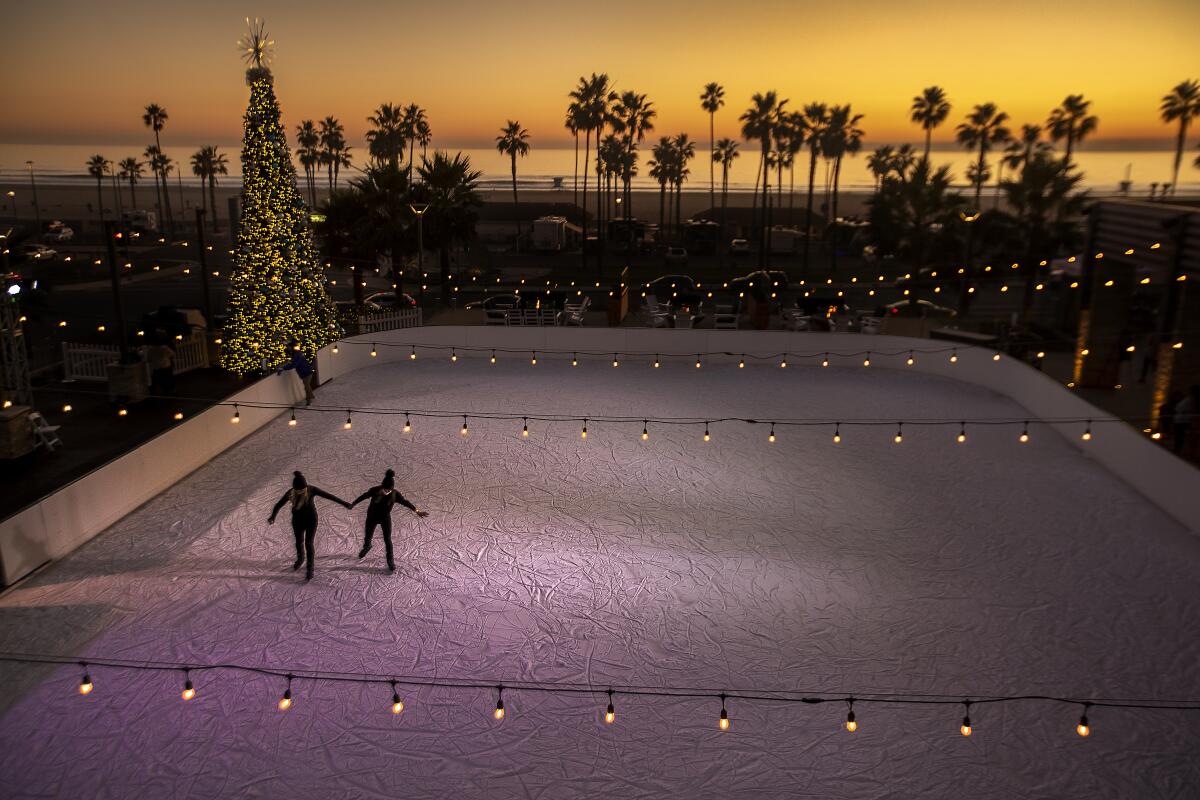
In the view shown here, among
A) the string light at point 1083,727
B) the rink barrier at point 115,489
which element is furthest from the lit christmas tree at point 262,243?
the string light at point 1083,727

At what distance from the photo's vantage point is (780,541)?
12000 mm

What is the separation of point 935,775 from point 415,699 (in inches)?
206

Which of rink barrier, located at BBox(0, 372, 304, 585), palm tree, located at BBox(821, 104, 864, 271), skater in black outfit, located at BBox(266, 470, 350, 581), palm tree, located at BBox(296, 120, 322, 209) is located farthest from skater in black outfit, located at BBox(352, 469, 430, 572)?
palm tree, located at BBox(296, 120, 322, 209)

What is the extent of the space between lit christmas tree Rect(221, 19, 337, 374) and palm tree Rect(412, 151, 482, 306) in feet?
A: 41.2

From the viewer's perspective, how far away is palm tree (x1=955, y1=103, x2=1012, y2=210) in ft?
151

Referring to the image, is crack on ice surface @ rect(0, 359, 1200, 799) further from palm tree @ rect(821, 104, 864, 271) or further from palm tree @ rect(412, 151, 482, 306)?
palm tree @ rect(821, 104, 864, 271)

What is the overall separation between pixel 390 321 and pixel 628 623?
17889 mm

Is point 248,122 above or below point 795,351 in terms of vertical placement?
above

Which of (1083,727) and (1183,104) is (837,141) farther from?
(1083,727)

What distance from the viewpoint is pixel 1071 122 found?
40.6 m

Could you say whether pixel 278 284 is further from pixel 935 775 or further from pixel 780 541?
pixel 935 775

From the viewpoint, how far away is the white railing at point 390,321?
24.6 metres

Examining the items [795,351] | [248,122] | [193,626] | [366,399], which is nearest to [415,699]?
[193,626]

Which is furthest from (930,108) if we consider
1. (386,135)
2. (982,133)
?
(386,135)
